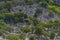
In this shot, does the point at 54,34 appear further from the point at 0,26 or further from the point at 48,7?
the point at 48,7

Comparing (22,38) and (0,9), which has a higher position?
(22,38)

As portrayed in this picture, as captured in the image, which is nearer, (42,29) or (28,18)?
(42,29)

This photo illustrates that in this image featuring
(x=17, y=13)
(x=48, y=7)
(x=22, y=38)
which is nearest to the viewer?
(x=22, y=38)

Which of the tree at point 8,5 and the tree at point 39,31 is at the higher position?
the tree at point 39,31

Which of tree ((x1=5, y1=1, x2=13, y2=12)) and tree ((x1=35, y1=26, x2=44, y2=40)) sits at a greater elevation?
tree ((x1=35, y1=26, x2=44, y2=40))

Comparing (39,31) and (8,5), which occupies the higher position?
(39,31)

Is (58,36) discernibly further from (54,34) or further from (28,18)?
(28,18)

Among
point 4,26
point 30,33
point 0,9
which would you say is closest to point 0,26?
point 4,26

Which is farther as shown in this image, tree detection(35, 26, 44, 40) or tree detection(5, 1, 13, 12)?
tree detection(5, 1, 13, 12)

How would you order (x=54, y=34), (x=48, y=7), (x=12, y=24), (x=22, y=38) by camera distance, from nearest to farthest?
1. (x=22, y=38)
2. (x=54, y=34)
3. (x=12, y=24)
4. (x=48, y=7)

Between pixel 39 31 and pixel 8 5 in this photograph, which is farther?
pixel 8 5

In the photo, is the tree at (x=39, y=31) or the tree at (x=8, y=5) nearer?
the tree at (x=39, y=31)
